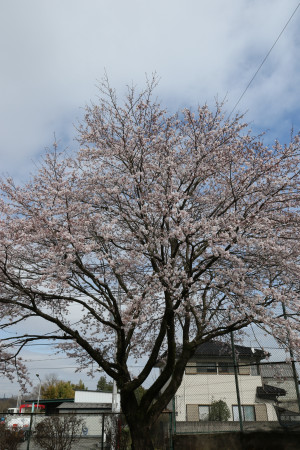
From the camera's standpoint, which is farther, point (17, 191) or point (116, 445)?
point (116, 445)

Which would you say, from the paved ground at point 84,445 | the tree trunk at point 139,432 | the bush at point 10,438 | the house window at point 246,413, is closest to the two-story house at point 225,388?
the house window at point 246,413

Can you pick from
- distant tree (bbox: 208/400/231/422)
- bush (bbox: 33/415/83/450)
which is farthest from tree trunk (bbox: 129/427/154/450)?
distant tree (bbox: 208/400/231/422)

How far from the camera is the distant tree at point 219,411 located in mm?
11156

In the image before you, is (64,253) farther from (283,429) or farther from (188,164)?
(283,429)

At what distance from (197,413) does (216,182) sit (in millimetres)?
8479

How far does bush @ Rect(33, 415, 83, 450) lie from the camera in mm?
9227

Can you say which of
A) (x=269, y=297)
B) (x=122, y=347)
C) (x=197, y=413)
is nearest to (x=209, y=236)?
(x=269, y=297)

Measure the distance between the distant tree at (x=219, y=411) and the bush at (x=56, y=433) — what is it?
4.38 metres

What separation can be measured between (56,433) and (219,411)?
519cm

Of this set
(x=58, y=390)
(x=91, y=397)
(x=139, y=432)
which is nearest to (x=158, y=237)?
Result: (x=139, y=432)

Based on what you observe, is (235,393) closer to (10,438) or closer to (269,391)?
(269,391)

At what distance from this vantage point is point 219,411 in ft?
38.4

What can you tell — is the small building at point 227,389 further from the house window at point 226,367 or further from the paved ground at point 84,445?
the paved ground at point 84,445

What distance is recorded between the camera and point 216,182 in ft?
30.4
